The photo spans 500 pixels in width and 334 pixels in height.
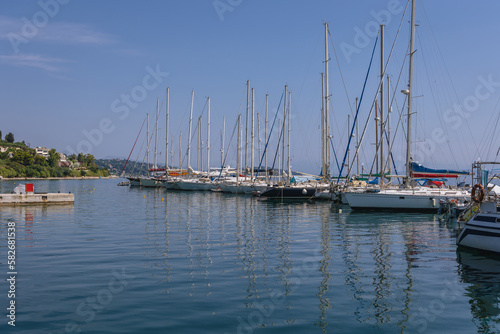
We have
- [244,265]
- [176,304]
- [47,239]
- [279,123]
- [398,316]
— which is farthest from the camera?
[279,123]

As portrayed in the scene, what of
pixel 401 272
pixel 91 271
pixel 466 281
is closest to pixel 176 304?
pixel 91 271

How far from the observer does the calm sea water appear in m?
10.0

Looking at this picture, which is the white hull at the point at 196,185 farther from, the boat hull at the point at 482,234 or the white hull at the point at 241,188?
the boat hull at the point at 482,234

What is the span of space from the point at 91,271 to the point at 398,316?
973 centimetres

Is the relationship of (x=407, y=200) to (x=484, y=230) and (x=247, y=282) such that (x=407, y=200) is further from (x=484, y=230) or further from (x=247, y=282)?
(x=247, y=282)

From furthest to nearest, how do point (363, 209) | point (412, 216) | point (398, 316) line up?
point (363, 209) < point (412, 216) < point (398, 316)

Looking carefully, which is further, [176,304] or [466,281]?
[466,281]

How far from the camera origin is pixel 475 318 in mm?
10508

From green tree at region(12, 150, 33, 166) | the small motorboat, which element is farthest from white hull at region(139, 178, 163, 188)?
green tree at region(12, 150, 33, 166)

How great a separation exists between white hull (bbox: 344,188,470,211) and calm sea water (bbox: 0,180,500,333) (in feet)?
36.5

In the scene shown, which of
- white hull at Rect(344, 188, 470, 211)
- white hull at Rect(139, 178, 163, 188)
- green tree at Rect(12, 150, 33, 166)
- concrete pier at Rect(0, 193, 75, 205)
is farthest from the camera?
green tree at Rect(12, 150, 33, 166)

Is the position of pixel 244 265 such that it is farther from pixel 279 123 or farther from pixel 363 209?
pixel 279 123

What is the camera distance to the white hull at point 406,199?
3666cm

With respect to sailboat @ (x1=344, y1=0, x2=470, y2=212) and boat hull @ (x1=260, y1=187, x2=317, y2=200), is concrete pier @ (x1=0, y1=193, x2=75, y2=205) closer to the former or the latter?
boat hull @ (x1=260, y1=187, x2=317, y2=200)
